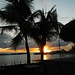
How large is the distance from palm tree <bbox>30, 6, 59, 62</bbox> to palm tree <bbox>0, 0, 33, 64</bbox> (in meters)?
1.21

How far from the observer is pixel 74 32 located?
12.3m

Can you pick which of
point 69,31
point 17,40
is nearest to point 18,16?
point 17,40

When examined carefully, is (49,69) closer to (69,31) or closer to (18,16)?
(69,31)

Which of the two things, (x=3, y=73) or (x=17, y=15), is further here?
(x=17, y=15)

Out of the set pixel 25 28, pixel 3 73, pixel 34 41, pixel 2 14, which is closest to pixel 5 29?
pixel 2 14

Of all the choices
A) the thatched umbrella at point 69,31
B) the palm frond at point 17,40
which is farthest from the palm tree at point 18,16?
the thatched umbrella at point 69,31

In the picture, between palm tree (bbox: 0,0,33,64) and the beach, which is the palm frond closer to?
palm tree (bbox: 0,0,33,64)

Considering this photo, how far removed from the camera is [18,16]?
49.8 feet

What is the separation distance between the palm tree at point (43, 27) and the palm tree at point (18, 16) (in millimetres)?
1213

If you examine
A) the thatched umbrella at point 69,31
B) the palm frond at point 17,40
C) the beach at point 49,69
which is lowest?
the beach at point 49,69

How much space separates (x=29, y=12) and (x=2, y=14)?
4.40m

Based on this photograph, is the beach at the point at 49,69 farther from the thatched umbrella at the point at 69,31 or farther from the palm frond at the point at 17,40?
the palm frond at the point at 17,40

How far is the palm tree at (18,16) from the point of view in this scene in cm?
1524

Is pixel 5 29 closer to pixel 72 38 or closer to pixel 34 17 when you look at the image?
pixel 34 17
